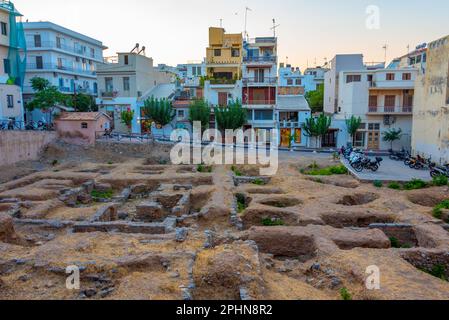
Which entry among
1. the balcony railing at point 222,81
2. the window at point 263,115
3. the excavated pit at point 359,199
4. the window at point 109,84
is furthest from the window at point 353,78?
the window at point 109,84

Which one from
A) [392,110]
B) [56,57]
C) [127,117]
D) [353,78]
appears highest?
[56,57]

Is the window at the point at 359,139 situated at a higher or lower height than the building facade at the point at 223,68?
lower

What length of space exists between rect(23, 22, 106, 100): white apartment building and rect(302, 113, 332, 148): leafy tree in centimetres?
2957

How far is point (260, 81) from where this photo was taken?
44969 mm

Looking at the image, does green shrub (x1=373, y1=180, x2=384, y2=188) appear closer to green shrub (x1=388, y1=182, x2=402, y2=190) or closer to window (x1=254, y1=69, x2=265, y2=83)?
green shrub (x1=388, y1=182, x2=402, y2=190)

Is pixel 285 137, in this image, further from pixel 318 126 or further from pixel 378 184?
pixel 378 184

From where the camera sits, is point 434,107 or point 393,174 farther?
point 434,107

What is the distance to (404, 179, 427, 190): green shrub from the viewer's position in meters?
21.8

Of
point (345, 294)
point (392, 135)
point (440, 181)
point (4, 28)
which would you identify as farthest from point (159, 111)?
point (345, 294)

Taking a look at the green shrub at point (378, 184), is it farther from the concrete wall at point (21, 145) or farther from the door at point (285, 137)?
the concrete wall at point (21, 145)

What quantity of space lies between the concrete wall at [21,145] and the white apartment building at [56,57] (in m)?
15.8

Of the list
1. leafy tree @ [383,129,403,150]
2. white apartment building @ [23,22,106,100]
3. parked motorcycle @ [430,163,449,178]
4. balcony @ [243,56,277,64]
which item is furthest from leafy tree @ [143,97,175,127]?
parked motorcycle @ [430,163,449,178]

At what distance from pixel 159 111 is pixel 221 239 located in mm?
29731

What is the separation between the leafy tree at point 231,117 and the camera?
40.5m
